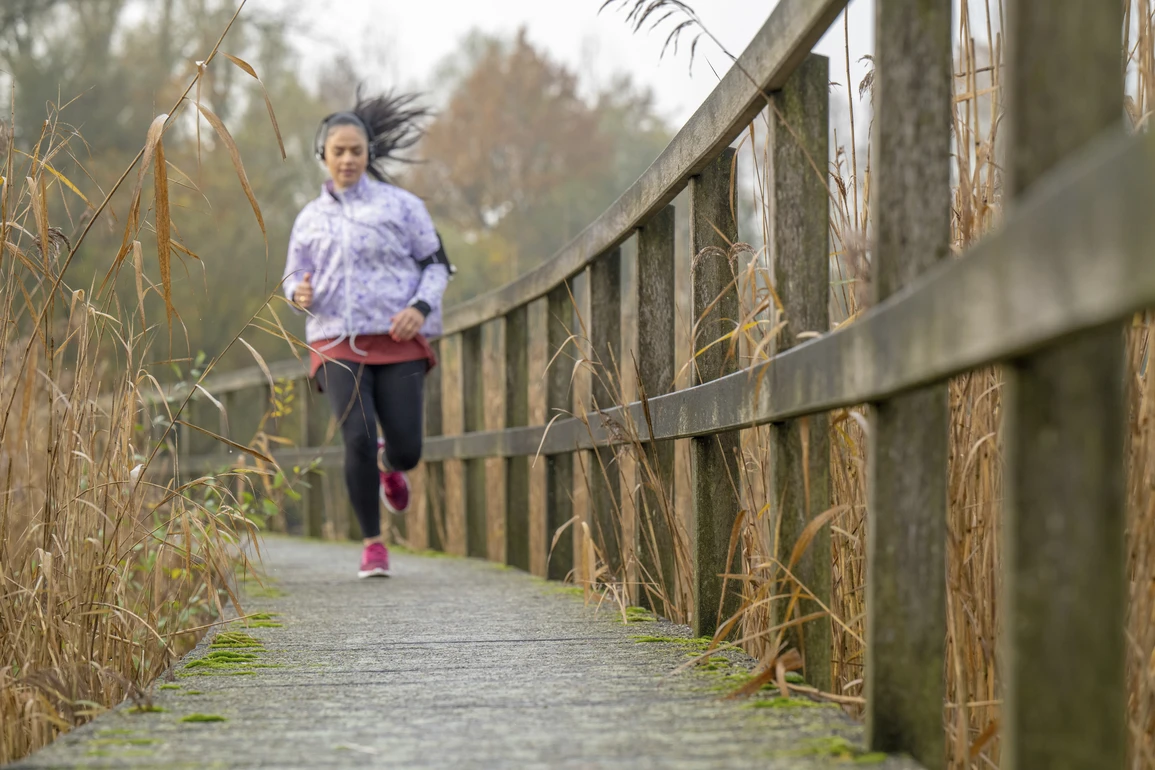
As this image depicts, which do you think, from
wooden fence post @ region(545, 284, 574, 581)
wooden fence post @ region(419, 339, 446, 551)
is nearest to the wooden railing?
wooden fence post @ region(545, 284, 574, 581)

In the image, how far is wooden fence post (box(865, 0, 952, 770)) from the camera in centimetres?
167

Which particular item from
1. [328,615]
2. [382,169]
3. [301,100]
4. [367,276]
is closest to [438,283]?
[367,276]

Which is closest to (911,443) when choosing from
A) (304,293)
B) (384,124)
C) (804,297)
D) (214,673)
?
(804,297)

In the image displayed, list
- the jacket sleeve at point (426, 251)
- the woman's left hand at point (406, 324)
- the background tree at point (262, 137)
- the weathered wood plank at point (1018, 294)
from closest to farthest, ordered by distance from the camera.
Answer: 1. the weathered wood plank at point (1018, 294)
2. the woman's left hand at point (406, 324)
3. the jacket sleeve at point (426, 251)
4. the background tree at point (262, 137)

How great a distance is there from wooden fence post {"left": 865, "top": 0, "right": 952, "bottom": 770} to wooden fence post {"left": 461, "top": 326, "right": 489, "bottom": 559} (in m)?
4.69

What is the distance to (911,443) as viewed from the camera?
1688 mm

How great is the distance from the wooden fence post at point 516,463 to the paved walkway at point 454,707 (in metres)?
1.88

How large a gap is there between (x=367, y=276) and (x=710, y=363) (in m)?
2.50

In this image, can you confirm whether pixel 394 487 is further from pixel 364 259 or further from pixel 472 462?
pixel 364 259

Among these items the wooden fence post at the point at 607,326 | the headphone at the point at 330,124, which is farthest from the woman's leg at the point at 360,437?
the wooden fence post at the point at 607,326

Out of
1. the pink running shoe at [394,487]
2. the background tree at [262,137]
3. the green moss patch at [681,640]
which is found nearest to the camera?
the green moss patch at [681,640]

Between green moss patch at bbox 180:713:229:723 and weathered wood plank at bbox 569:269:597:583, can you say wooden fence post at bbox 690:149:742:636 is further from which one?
green moss patch at bbox 180:713:229:723

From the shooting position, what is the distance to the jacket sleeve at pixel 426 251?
207 inches

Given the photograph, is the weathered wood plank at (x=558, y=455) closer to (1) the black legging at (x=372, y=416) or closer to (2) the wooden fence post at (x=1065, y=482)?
(1) the black legging at (x=372, y=416)
